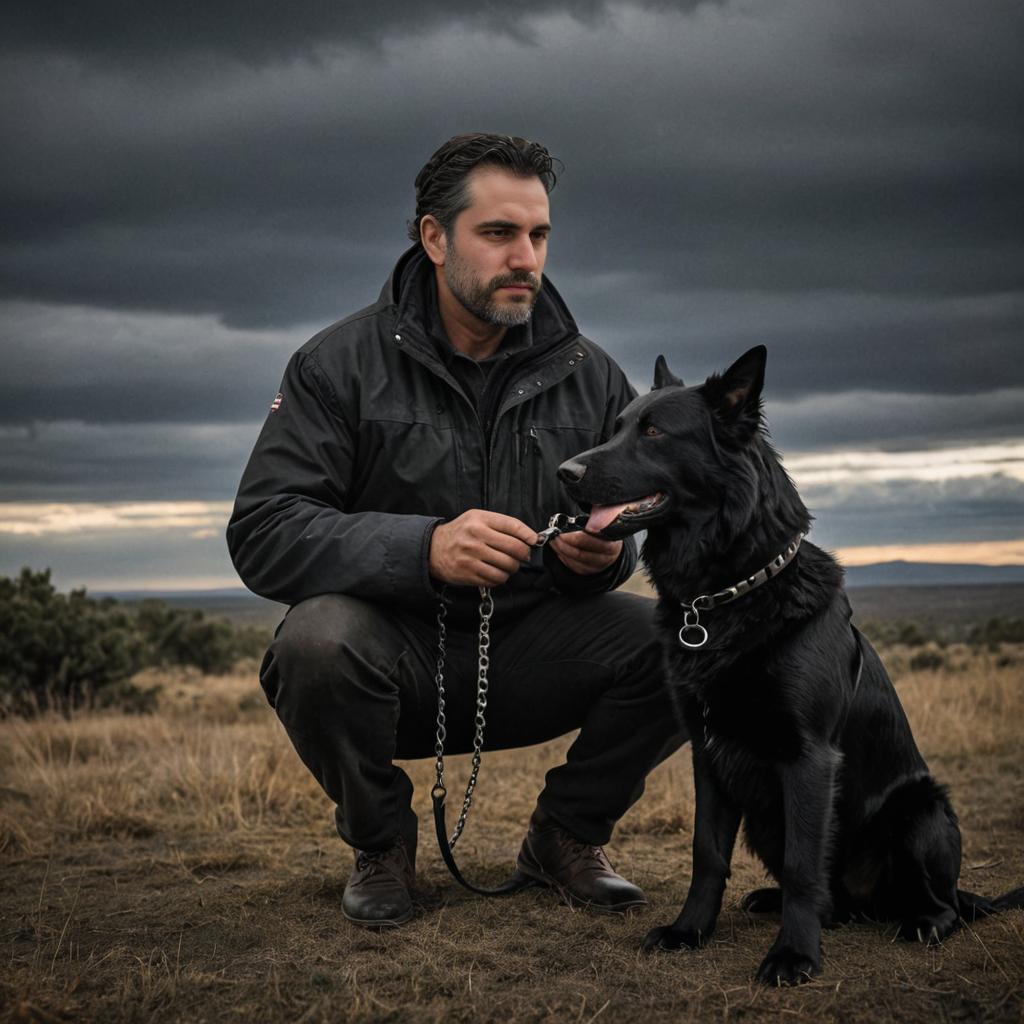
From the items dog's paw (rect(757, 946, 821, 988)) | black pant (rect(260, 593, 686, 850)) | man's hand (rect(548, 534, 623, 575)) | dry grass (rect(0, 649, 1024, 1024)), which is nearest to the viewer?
dry grass (rect(0, 649, 1024, 1024))

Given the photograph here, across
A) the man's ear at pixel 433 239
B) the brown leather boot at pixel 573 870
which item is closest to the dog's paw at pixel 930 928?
the brown leather boot at pixel 573 870

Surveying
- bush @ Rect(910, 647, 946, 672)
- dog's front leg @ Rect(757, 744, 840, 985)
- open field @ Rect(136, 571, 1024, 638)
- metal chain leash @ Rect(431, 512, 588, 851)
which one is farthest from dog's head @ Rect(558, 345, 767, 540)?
open field @ Rect(136, 571, 1024, 638)

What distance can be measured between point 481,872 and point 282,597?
1.39m

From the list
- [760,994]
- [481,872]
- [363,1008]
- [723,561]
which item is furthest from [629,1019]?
[481,872]

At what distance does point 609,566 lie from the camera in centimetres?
420

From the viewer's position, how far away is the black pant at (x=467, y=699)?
12.1ft

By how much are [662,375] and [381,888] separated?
76.8 inches

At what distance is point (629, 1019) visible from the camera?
8.83 ft

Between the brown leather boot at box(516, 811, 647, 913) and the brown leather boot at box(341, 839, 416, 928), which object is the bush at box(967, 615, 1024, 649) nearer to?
the brown leather boot at box(516, 811, 647, 913)

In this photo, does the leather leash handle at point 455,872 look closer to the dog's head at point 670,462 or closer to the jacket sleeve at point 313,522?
the jacket sleeve at point 313,522

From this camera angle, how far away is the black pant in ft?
12.1

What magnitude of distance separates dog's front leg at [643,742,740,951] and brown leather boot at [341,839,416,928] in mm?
854

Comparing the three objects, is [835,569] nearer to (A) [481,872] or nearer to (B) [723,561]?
(B) [723,561]

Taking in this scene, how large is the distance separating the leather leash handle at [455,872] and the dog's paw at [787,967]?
1089mm
